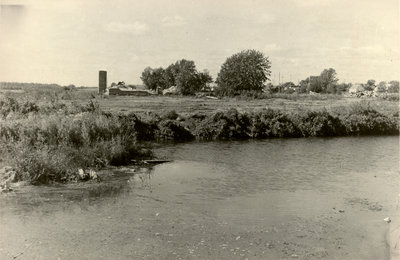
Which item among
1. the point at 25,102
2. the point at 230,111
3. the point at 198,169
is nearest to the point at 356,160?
the point at 198,169

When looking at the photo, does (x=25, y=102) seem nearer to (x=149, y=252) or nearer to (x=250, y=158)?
(x=250, y=158)

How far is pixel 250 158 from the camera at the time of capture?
81.3 feet

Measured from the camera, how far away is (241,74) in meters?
76.0

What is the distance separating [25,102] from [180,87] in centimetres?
5067

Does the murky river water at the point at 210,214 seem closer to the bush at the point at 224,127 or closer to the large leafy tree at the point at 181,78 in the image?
the bush at the point at 224,127

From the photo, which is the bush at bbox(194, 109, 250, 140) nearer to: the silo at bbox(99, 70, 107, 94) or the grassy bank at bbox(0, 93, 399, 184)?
the grassy bank at bbox(0, 93, 399, 184)

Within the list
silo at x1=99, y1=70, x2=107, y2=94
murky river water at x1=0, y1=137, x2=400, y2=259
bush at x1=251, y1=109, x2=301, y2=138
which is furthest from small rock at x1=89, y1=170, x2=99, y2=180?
silo at x1=99, y1=70, x2=107, y2=94

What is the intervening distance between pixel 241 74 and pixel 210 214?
64.1 m

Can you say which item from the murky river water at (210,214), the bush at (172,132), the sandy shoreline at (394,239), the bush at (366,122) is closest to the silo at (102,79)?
the bush at (172,132)

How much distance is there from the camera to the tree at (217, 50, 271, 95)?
75625 mm

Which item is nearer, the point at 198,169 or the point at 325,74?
the point at 198,169

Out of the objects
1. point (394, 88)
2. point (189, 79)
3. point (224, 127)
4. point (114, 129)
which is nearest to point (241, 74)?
point (189, 79)

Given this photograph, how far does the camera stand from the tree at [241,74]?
7562cm

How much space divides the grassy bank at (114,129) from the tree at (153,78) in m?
60.1
